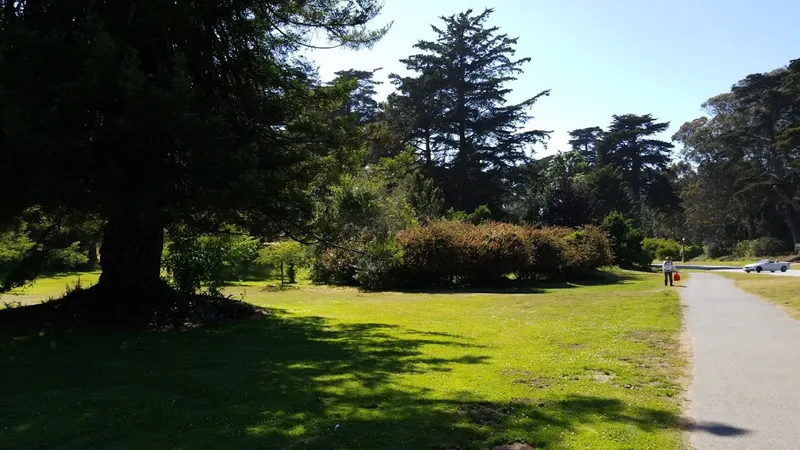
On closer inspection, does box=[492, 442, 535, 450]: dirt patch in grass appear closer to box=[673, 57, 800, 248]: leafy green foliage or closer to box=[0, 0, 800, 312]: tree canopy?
box=[0, 0, 800, 312]: tree canopy

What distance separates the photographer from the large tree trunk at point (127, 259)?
12.7 meters

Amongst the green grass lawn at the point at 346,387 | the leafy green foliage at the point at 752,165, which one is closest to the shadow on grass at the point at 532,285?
the green grass lawn at the point at 346,387

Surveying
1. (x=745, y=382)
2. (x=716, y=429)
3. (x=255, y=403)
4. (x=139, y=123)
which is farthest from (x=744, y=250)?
(x=255, y=403)

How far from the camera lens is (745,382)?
7445 millimetres

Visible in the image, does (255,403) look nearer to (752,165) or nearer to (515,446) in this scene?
(515,446)

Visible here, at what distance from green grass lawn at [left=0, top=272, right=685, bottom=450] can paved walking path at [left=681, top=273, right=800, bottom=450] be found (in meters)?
0.35

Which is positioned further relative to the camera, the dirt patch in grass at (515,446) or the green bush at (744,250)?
the green bush at (744,250)

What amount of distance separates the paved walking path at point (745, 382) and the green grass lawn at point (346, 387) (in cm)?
35

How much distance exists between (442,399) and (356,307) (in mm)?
12574

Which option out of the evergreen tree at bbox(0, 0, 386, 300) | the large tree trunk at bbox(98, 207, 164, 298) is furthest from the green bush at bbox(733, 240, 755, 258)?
the large tree trunk at bbox(98, 207, 164, 298)

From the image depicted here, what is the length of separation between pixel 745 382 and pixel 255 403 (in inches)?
243

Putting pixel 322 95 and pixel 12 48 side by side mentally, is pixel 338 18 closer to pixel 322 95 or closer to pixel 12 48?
pixel 322 95

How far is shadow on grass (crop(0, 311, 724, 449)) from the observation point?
5.10 m

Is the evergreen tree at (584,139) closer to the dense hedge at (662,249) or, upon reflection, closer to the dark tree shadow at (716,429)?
the dense hedge at (662,249)
